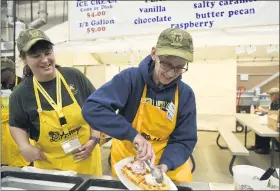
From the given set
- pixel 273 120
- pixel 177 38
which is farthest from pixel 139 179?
pixel 273 120

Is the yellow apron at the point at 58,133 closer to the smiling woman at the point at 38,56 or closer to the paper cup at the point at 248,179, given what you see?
the smiling woman at the point at 38,56

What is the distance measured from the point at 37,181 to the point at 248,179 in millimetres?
590

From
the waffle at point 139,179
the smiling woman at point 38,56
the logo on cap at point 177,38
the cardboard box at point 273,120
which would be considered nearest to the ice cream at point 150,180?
the waffle at point 139,179

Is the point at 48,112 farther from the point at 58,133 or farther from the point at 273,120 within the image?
the point at 273,120

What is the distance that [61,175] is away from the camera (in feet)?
2.38

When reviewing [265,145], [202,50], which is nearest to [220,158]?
[265,145]

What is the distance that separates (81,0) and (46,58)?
1.11 m

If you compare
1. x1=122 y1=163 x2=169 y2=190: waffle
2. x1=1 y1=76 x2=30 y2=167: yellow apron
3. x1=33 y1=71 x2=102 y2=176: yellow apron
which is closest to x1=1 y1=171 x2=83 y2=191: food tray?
x1=122 y1=163 x2=169 y2=190: waffle

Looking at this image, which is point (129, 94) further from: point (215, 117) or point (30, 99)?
point (215, 117)

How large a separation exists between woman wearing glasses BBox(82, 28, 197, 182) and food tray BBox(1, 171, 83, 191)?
0.59 feet

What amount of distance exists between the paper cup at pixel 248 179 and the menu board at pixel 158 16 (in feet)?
4.19

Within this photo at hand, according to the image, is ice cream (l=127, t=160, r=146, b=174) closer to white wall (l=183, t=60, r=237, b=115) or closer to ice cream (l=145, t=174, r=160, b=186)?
ice cream (l=145, t=174, r=160, b=186)

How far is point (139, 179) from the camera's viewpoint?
0.65m

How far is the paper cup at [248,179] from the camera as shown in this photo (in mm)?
537
